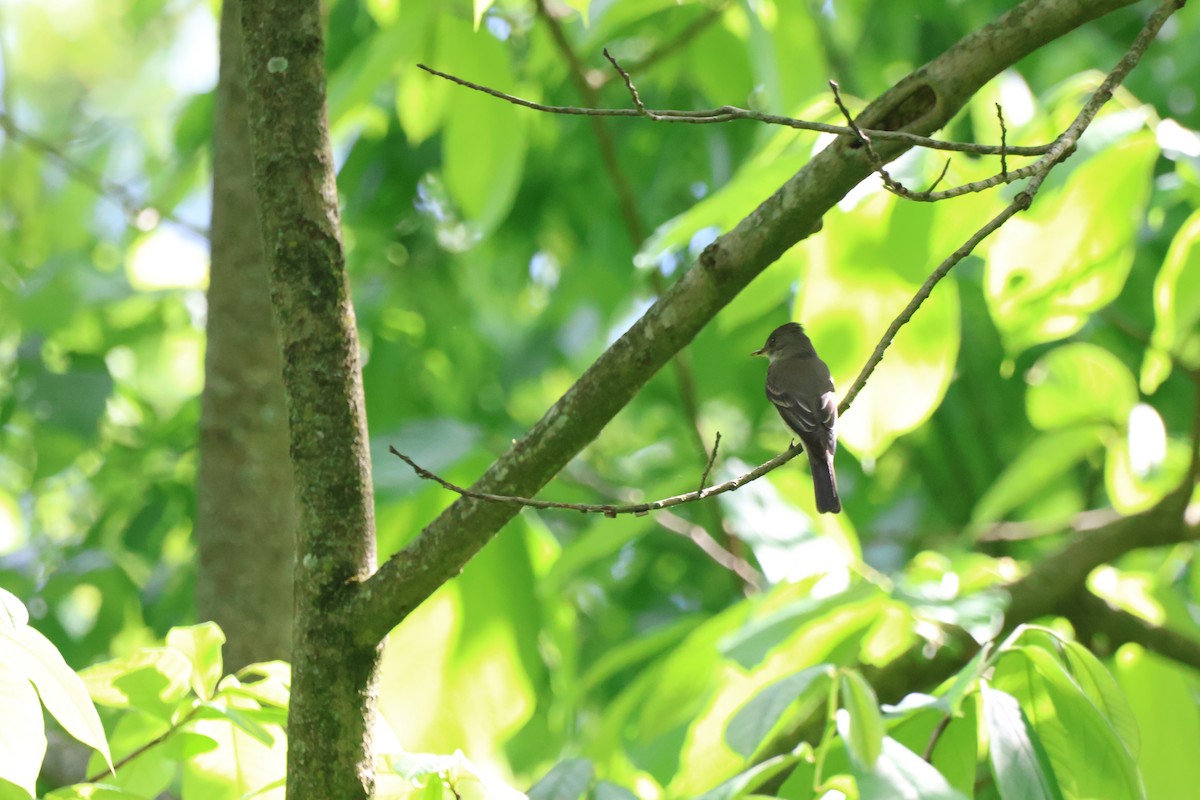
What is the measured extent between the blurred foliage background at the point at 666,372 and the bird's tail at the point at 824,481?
0.31 ft

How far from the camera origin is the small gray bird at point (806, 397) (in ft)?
7.93

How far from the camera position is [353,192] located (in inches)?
197

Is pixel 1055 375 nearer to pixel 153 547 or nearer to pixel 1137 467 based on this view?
pixel 1137 467

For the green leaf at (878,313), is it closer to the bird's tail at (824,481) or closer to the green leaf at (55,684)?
the bird's tail at (824,481)

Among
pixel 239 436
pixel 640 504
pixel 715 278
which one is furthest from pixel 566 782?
pixel 239 436

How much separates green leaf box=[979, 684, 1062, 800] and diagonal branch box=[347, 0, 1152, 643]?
0.70m

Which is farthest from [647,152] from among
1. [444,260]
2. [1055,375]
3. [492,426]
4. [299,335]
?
[299,335]

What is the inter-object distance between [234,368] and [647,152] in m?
2.53

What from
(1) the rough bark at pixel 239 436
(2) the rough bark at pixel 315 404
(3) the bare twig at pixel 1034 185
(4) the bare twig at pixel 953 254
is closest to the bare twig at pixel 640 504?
(4) the bare twig at pixel 953 254

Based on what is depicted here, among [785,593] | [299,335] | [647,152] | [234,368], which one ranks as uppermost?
[647,152]

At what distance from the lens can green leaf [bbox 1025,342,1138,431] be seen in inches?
138

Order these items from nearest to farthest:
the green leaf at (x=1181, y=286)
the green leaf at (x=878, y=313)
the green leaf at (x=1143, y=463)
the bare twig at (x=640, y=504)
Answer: the bare twig at (x=640, y=504), the green leaf at (x=878, y=313), the green leaf at (x=1181, y=286), the green leaf at (x=1143, y=463)

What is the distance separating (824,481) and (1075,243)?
2.60 ft

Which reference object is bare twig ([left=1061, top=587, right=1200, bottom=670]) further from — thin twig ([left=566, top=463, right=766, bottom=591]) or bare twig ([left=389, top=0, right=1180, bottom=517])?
bare twig ([left=389, top=0, right=1180, bottom=517])
